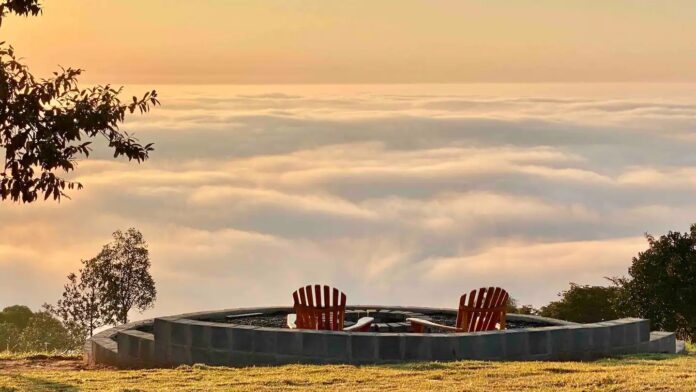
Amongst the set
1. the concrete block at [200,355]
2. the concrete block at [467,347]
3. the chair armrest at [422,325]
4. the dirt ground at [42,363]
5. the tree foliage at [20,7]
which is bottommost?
the dirt ground at [42,363]

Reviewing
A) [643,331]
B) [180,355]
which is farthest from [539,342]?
[180,355]

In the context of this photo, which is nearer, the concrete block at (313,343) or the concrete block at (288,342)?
the concrete block at (313,343)

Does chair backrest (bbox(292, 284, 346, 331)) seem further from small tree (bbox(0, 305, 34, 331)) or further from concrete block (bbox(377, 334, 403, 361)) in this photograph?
small tree (bbox(0, 305, 34, 331))

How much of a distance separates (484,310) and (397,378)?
422 centimetres

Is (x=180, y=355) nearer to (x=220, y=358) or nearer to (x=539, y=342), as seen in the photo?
(x=220, y=358)

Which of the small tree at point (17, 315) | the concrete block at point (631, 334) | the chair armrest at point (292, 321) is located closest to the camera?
the concrete block at point (631, 334)

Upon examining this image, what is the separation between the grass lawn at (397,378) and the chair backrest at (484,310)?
2.30 m

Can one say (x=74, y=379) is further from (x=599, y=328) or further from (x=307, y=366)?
(x=599, y=328)

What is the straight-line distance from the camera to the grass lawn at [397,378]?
11.7 m

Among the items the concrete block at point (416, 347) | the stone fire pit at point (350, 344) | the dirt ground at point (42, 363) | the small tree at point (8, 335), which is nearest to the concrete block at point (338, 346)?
the stone fire pit at point (350, 344)

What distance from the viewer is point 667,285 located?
28234 mm

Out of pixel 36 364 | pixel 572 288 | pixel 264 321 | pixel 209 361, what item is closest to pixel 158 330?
pixel 209 361

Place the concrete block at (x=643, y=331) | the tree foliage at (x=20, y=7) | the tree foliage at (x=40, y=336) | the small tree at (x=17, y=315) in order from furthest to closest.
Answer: the small tree at (x=17, y=315) → the tree foliage at (x=40, y=336) → the concrete block at (x=643, y=331) → the tree foliage at (x=20, y=7)

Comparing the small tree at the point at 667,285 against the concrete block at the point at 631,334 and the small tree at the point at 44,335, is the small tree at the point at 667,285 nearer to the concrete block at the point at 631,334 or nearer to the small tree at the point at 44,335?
the concrete block at the point at 631,334
